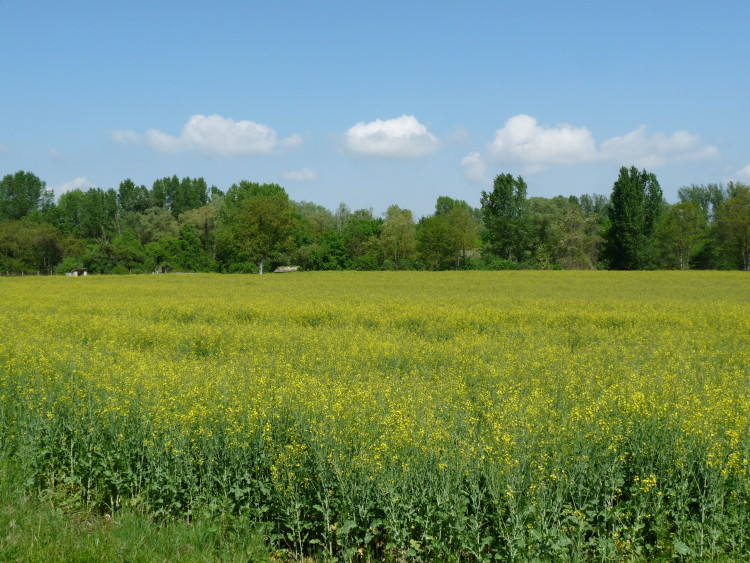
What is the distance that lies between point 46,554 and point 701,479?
6720 mm

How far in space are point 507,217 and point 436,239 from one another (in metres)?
12.0

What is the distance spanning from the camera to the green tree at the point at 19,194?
120125mm

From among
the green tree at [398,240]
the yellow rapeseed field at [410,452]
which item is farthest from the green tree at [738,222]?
the yellow rapeseed field at [410,452]

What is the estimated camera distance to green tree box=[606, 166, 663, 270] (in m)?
78.3

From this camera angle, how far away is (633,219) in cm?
7881

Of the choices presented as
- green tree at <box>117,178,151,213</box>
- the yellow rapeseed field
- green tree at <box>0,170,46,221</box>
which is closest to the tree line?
green tree at <box>0,170,46,221</box>

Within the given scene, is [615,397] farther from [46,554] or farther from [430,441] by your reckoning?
[46,554]

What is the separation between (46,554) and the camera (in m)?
5.34

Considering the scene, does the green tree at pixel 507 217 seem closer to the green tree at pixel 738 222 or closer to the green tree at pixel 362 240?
the green tree at pixel 362 240

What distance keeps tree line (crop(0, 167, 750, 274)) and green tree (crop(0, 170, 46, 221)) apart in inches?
530

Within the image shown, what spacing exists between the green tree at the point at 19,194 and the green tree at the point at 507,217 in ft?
319

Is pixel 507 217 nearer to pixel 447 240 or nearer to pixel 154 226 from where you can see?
pixel 447 240

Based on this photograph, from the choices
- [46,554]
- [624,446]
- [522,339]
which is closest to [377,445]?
[624,446]

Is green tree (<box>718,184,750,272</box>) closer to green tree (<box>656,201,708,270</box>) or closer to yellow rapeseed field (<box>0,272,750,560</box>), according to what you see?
green tree (<box>656,201,708,270</box>)
